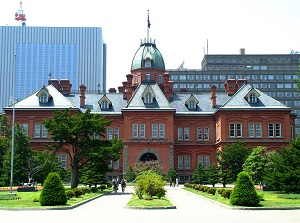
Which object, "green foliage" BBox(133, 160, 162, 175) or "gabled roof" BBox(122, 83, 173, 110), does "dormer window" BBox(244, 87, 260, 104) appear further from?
"green foliage" BBox(133, 160, 162, 175)

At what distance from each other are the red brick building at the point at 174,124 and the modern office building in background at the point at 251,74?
57892 mm

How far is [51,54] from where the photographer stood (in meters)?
164

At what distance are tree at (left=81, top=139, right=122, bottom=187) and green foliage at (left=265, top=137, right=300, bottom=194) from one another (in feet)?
46.3

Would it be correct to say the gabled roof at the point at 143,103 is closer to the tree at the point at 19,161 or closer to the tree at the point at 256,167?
the tree at the point at 256,167

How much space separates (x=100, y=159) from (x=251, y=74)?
9283 centimetres

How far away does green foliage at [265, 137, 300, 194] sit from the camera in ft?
109

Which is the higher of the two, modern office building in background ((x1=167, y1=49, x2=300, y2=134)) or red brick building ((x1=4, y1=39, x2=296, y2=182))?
modern office building in background ((x1=167, y1=49, x2=300, y2=134))

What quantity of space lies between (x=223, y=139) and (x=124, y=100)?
56.9 ft

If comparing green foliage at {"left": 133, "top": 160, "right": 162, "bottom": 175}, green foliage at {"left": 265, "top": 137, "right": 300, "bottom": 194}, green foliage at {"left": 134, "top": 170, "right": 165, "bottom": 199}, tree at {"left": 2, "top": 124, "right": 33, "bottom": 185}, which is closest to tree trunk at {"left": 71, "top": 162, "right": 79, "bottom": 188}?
tree at {"left": 2, "top": 124, "right": 33, "bottom": 185}

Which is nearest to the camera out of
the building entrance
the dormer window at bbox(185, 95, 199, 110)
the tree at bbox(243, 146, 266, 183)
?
the tree at bbox(243, 146, 266, 183)

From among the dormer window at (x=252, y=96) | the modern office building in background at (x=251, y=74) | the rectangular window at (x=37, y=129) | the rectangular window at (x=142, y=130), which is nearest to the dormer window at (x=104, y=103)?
the rectangular window at (x=142, y=130)

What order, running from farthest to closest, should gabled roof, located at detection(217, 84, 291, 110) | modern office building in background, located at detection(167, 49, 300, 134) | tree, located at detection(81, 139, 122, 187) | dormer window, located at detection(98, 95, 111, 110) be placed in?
1. modern office building in background, located at detection(167, 49, 300, 134)
2. dormer window, located at detection(98, 95, 111, 110)
3. gabled roof, located at detection(217, 84, 291, 110)
4. tree, located at detection(81, 139, 122, 187)

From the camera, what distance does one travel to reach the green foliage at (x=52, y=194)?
2445cm

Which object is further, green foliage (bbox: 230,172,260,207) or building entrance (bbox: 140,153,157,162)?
building entrance (bbox: 140,153,157,162)
